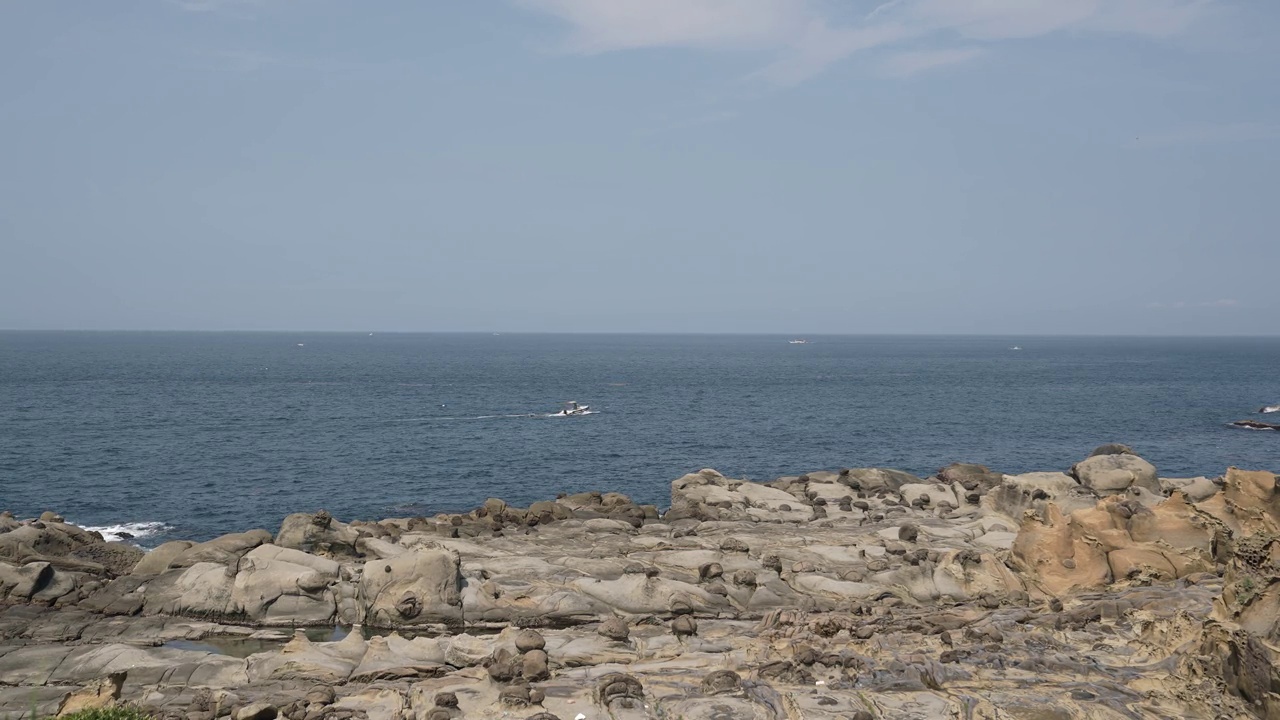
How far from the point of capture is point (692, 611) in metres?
34.6

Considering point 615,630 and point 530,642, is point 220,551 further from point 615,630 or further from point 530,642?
point 615,630

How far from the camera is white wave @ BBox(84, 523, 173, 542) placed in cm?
5234

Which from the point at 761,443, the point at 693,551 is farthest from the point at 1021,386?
the point at 693,551

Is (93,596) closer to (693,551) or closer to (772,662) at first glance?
(693,551)

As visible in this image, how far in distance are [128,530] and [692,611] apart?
3694 cm

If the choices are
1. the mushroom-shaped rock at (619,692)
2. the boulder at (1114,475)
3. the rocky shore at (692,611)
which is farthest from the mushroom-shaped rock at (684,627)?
the boulder at (1114,475)

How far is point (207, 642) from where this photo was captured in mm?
32875

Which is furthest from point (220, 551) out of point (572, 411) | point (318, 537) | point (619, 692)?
point (572, 411)

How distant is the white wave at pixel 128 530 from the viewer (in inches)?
2061

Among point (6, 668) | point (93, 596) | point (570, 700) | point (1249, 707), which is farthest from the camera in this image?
point (93, 596)

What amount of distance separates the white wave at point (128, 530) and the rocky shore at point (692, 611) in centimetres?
705

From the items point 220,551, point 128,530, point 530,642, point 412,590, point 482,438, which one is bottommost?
point 128,530

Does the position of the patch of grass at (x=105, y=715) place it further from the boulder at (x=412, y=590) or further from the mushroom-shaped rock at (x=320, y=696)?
the boulder at (x=412, y=590)

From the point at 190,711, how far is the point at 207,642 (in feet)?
31.9
